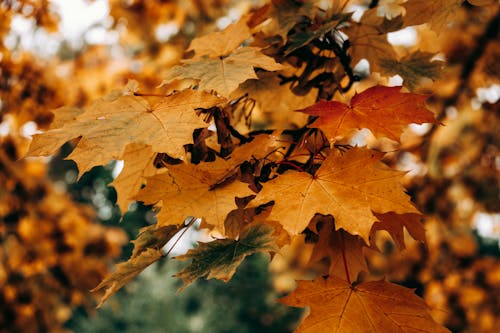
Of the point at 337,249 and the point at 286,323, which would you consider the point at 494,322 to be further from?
the point at 286,323

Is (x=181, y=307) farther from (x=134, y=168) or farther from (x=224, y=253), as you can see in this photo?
(x=224, y=253)

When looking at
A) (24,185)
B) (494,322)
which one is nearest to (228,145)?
(24,185)

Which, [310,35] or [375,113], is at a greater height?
[310,35]

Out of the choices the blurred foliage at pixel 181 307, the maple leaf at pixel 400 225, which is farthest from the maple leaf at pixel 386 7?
the blurred foliage at pixel 181 307

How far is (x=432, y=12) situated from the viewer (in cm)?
118

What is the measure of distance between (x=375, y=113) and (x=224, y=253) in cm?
43

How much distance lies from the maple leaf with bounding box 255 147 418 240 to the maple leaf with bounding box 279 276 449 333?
0.16m

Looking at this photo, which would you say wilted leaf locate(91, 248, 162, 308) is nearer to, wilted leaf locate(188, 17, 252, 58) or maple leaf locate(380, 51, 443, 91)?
wilted leaf locate(188, 17, 252, 58)

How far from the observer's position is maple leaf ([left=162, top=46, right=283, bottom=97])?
96cm

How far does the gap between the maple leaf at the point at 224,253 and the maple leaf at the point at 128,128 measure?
199 mm

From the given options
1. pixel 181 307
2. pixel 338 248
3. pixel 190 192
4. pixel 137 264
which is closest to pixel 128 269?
pixel 137 264

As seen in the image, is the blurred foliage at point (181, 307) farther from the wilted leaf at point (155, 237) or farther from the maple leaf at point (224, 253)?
the maple leaf at point (224, 253)

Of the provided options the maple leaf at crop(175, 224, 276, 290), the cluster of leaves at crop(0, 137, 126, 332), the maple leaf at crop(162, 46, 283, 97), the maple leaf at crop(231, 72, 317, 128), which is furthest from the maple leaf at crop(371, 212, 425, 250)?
the cluster of leaves at crop(0, 137, 126, 332)

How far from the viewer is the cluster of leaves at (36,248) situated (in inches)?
150
